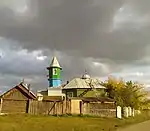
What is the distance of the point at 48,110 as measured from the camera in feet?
129

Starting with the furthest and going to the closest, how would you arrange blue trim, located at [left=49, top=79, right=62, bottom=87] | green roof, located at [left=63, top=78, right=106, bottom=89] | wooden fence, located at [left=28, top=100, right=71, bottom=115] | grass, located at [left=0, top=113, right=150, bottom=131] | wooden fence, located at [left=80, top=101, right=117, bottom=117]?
1. blue trim, located at [left=49, top=79, right=62, bottom=87]
2. green roof, located at [left=63, top=78, right=106, bottom=89]
3. wooden fence, located at [left=80, top=101, right=117, bottom=117]
4. wooden fence, located at [left=28, top=100, right=71, bottom=115]
5. grass, located at [left=0, top=113, right=150, bottom=131]

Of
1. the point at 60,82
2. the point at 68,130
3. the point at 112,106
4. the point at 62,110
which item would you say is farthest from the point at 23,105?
the point at 60,82

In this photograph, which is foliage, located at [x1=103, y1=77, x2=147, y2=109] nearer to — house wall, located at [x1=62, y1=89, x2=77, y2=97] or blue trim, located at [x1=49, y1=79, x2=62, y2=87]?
house wall, located at [x1=62, y1=89, x2=77, y2=97]

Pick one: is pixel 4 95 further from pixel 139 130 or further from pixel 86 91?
pixel 86 91

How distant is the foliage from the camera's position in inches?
2258

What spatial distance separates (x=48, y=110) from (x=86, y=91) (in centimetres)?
3697

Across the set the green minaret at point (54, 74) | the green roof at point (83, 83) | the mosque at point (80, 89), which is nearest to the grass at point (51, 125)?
the mosque at point (80, 89)

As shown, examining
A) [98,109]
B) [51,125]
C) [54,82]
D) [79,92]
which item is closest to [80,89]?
[79,92]

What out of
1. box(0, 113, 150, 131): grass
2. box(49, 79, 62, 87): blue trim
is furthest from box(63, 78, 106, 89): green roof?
box(0, 113, 150, 131): grass

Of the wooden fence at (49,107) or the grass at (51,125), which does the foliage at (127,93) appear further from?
the grass at (51,125)

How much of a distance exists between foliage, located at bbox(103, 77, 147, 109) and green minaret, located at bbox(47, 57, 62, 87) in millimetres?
21433

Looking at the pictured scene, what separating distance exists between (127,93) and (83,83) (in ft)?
73.3

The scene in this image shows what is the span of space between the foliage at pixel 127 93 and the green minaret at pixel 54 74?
2143 centimetres

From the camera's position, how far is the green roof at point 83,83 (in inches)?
3039
